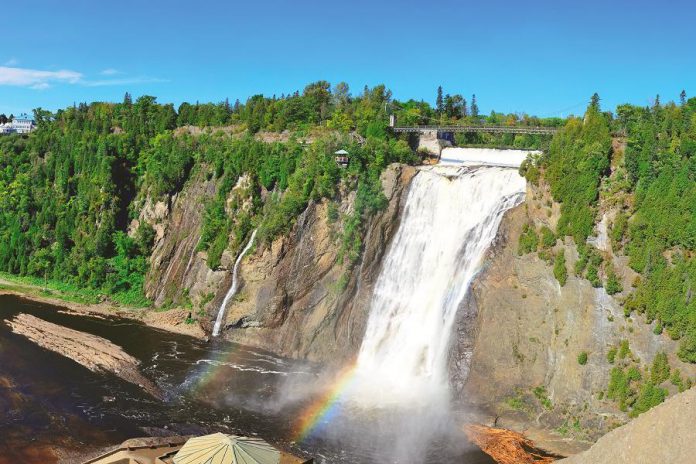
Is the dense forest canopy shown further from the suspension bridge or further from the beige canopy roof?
the beige canopy roof

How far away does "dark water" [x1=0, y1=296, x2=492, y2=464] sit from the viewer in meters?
32.6

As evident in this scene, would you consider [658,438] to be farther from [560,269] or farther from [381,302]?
[381,302]

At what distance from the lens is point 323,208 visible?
51.0 m

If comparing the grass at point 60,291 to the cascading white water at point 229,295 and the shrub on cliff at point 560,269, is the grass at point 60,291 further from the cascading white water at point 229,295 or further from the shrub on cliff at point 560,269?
the shrub on cliff at point 560,269

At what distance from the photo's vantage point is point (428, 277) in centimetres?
4375

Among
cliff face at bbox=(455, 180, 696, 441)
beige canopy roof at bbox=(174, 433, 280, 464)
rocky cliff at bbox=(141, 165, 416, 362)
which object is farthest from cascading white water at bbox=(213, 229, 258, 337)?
beige canopy roof at bbox=(174, 433, 280, 464)

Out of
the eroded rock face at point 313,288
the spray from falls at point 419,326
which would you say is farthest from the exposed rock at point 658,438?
the eroded rock face at point 313,288

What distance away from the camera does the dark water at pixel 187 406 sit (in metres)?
32.6

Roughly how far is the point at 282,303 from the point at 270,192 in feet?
40.0

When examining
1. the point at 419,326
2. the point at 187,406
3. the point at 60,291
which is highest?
the point at 419,326

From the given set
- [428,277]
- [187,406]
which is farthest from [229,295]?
[428,277]

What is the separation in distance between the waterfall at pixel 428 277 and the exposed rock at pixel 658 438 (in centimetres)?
1260

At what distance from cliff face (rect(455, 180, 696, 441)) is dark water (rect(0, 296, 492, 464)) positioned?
426cm

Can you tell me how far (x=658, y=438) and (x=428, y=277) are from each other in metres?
20.6
